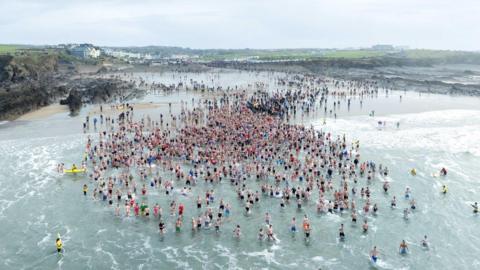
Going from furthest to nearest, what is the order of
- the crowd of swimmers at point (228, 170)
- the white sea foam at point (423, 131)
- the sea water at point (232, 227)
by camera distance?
1. the white sea foam at point (423, 131)
2. the crowd of swimmers at point (228, 170)
3. the sea water at point (232, 227)

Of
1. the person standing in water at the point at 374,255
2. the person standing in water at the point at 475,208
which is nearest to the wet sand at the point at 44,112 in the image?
the person standing in water at the point at 374,255

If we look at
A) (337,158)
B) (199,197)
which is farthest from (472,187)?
(199,197)

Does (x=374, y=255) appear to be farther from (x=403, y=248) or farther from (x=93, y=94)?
(x=93, y=94)

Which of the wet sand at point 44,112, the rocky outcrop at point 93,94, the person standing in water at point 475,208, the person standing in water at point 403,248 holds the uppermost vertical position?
the rocky outcrop at point 93,94

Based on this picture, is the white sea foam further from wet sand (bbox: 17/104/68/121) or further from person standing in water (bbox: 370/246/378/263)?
wet sand (bbox: 17/104/68/121)

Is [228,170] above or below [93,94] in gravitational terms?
below

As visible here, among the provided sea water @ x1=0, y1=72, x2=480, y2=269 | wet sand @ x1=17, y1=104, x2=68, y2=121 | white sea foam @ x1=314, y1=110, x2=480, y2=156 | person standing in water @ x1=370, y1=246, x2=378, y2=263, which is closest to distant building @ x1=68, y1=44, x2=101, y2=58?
wet sand @ x1=17, y1=104, x2=68, y2=121

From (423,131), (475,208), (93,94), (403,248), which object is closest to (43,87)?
(93,94)

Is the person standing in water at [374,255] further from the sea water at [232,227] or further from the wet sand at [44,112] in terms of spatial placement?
the wet sand at [44,112]

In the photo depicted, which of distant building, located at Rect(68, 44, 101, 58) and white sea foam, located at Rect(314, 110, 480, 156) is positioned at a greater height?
distant building, located at Rect(68, 44, 101, 58)

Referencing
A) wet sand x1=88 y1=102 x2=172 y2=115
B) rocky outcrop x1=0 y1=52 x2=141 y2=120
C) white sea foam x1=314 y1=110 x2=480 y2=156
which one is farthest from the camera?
rocky outcrop x1=0 y1=52 x2=141 y2=120
